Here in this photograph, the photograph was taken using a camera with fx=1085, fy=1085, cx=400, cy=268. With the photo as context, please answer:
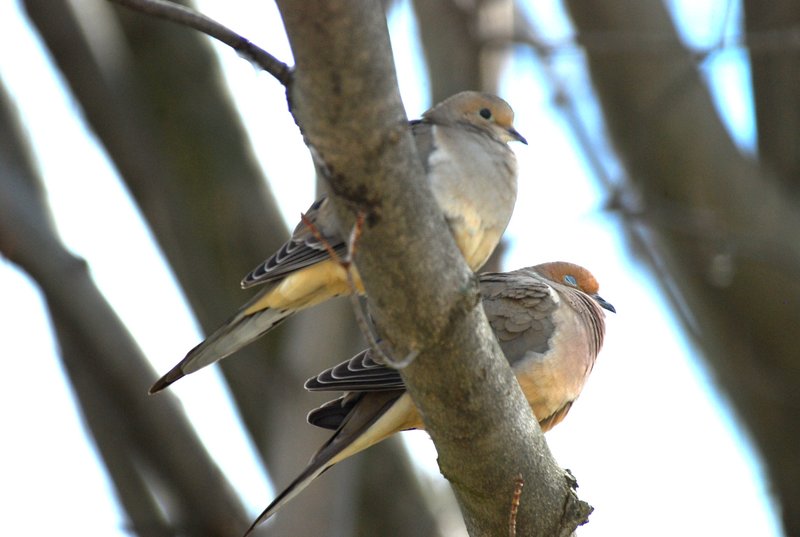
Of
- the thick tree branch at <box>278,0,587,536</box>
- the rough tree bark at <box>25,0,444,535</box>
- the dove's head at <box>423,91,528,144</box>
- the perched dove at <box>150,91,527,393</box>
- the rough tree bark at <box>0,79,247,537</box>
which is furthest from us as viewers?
the rough tree bark at <box>25,0,444,535</box>

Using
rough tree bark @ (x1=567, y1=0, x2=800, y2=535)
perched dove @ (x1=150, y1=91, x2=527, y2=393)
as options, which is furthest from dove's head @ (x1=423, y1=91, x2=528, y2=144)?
rough tree bark @ (x1=567, y1=0, x2=800, y2=535)

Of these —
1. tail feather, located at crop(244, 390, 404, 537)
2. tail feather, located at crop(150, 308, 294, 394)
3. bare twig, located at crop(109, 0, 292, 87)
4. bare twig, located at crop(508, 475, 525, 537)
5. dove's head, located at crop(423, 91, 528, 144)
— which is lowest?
bare twig, located at crop(508, 475, 525, 537)

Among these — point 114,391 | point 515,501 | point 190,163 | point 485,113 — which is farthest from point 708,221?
point 515,501

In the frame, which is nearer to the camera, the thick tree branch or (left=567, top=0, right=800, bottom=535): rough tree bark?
the thick tree branch

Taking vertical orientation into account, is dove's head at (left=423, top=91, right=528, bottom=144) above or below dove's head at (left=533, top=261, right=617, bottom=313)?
above

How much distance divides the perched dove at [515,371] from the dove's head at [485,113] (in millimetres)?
583

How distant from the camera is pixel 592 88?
6.74m

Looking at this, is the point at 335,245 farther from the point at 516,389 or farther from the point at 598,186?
the point at 598,186

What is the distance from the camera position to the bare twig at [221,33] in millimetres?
2148

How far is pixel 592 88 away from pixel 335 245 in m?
3.52

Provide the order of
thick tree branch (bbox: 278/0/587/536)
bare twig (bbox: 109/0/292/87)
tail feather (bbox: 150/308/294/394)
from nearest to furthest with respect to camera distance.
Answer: thick tree branch (bbox: 278/0/587/536)
bare twig (bbox: 109/0/292/87)
tail feather (bbox: 150/308/294/394)

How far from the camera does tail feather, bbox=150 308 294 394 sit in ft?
10.9

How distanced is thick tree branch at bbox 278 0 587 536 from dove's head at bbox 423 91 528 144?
1843 mm

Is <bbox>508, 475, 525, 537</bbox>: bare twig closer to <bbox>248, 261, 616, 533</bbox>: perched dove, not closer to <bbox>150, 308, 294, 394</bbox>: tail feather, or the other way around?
<bbox>248, 261, 616, 533</bbox>: perched dove
